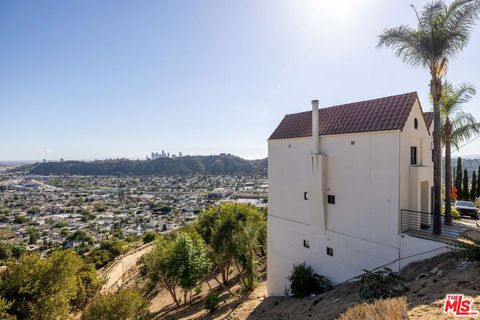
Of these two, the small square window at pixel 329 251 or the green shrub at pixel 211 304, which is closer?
the small square window at pixel 329 251

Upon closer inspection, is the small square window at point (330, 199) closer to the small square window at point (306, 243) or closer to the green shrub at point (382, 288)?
the small square window at point (306, 243)

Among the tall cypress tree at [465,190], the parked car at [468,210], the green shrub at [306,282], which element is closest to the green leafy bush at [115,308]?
the green shrub at [306,282]

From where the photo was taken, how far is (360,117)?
38.6 feet

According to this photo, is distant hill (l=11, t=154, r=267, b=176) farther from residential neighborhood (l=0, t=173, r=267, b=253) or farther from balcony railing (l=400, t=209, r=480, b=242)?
balcony railing (l=400, t=209, r=480, b=242)

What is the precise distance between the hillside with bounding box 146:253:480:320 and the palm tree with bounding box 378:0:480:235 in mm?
2099

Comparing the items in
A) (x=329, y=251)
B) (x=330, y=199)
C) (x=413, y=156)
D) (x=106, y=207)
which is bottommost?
(x=106, y=207)

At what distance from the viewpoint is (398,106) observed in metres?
10.8

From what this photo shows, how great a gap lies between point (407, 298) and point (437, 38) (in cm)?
911

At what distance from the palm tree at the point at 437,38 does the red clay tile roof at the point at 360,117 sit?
1203 millimetres

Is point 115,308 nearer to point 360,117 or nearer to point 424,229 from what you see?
point 424,229

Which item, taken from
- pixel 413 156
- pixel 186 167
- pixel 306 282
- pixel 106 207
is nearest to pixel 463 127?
pixel 413 156

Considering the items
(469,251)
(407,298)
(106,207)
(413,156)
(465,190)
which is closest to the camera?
(407,298)

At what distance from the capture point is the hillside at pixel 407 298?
6477 millimetres

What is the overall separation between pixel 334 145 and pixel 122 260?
97.5 feet
